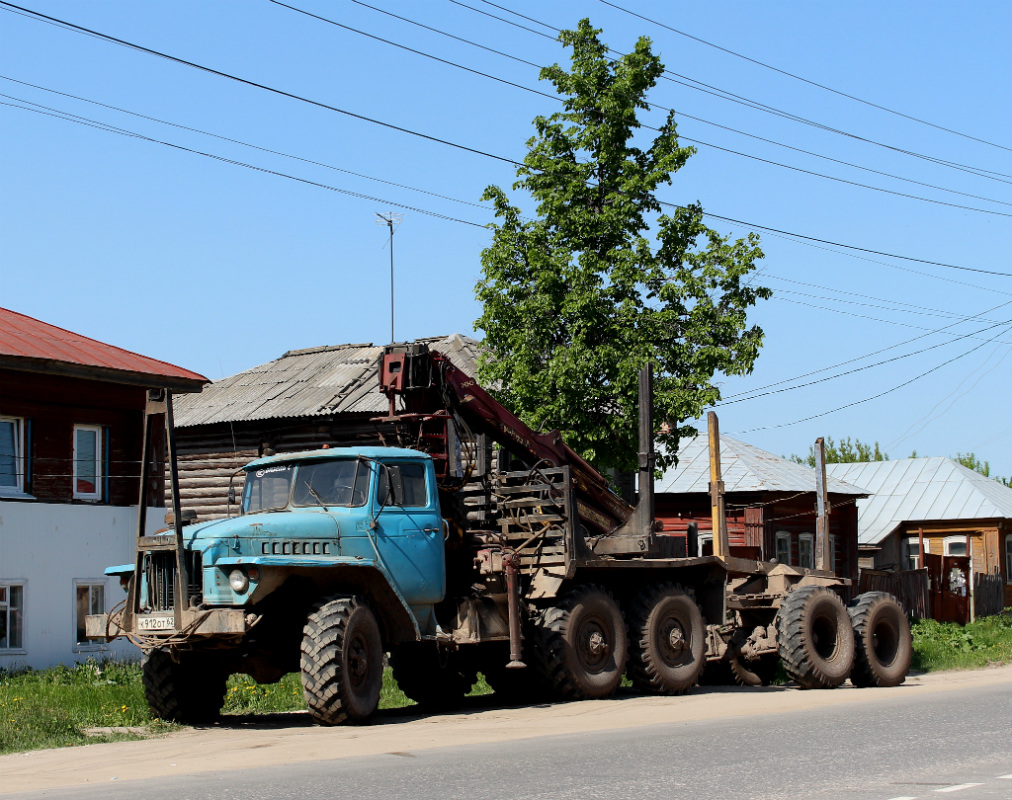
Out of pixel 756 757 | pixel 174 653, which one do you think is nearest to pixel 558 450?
pixel 174 653

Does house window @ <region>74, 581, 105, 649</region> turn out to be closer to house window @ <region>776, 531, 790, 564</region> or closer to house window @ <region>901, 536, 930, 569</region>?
house window @ <region>776, 531, 790, 564</region>

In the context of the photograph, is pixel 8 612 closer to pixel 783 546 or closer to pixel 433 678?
pixel 433 678

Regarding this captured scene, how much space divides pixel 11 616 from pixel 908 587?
1999 cm

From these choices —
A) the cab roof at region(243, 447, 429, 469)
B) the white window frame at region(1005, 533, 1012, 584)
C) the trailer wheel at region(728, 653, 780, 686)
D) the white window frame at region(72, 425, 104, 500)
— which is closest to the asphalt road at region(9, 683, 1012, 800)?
the cab roof at region(243, 447, 429, 469)

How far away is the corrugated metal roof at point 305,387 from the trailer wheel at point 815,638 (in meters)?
11.6

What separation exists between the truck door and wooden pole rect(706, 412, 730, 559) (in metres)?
6.54

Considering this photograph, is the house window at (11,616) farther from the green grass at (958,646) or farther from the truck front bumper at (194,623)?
the green grass at (958,646)

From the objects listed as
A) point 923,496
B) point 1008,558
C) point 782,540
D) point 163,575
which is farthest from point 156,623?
point 1008,558

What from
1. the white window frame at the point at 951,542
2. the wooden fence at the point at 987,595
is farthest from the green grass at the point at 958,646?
the white window frame at the point at 951,542

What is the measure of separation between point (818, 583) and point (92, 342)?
13.5m

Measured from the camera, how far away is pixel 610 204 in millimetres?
21766

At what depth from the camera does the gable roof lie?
19.8m

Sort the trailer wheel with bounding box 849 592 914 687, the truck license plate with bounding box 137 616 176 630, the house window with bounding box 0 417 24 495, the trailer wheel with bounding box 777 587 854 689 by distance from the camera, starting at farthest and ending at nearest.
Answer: the house window with bounding box 0 417 24 495 → the trailer wheel with bounding box 849 592 914 687 → the trailer wheel with bounding box 777 587 854 689 → the truck license plate with bounding box 137 616 176 630

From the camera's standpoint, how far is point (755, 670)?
18.6m
